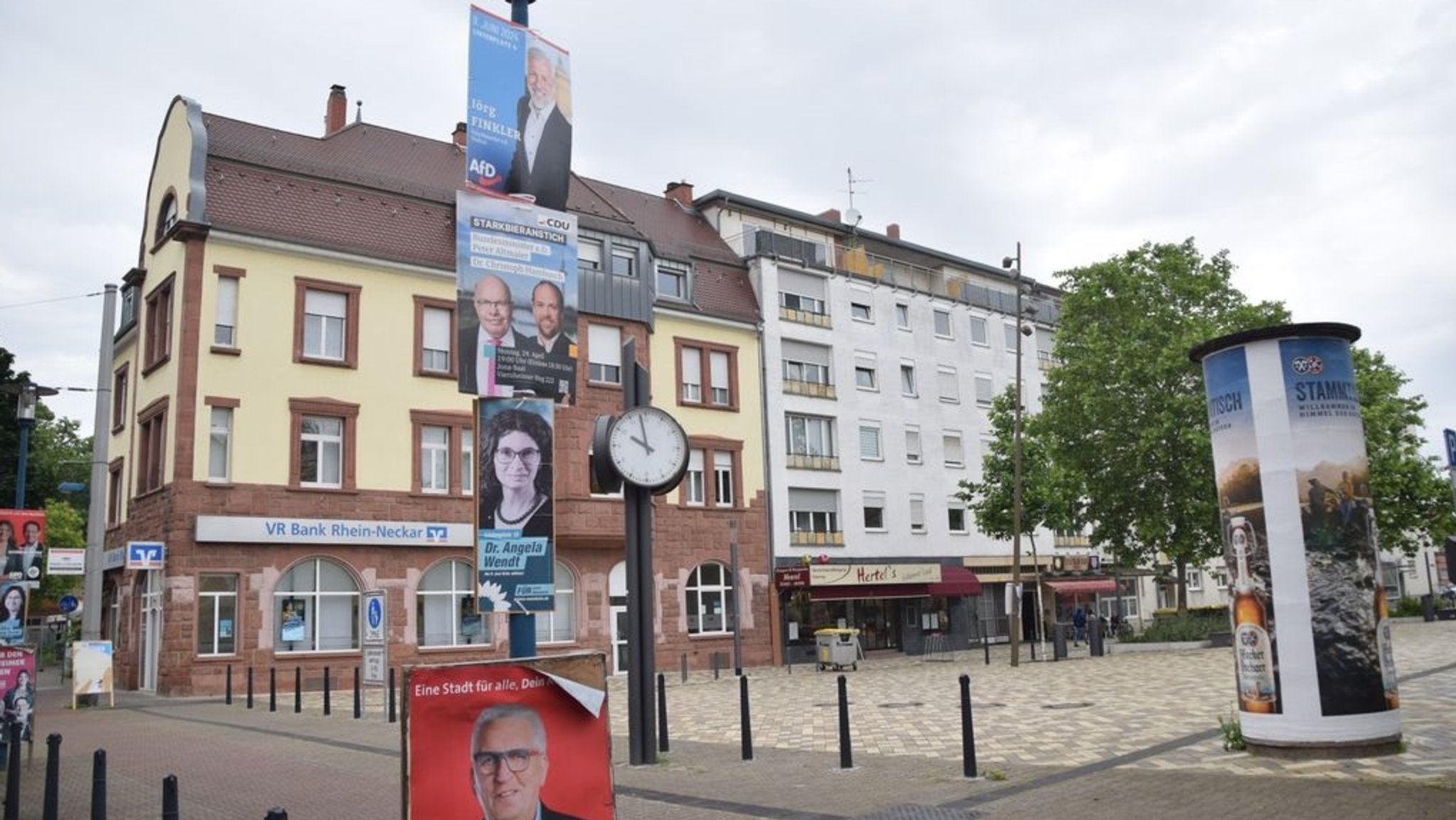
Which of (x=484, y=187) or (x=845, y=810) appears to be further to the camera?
(x=484, y=187)

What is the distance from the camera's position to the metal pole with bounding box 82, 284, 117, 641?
21.5 meters

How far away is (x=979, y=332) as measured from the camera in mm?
47844

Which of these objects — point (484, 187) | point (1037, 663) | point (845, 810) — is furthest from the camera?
point (1037, 663)

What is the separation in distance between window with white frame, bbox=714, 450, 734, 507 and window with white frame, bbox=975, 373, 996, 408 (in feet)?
44.3

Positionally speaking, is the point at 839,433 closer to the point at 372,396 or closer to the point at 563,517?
the point at 563,517

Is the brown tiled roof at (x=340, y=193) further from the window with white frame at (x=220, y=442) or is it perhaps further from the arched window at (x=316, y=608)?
the arched window at (x=316, y=608)

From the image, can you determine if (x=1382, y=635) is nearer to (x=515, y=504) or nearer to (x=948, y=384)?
(x=515, y=504)

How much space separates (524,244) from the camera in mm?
10594

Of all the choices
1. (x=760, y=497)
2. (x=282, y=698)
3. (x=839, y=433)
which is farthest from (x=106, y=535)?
(x=839, y=433)

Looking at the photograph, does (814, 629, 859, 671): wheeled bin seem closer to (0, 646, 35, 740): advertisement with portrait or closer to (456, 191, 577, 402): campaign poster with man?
(0, 646, 35, 740): advertisement with portrait

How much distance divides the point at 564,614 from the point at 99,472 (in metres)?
14.3

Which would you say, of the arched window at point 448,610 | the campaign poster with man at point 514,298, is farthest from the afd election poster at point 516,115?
the arched window at point 448,610

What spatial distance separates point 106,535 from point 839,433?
23045mm

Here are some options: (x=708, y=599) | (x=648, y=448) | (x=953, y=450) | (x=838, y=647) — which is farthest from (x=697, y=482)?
(x=648, y=448)
